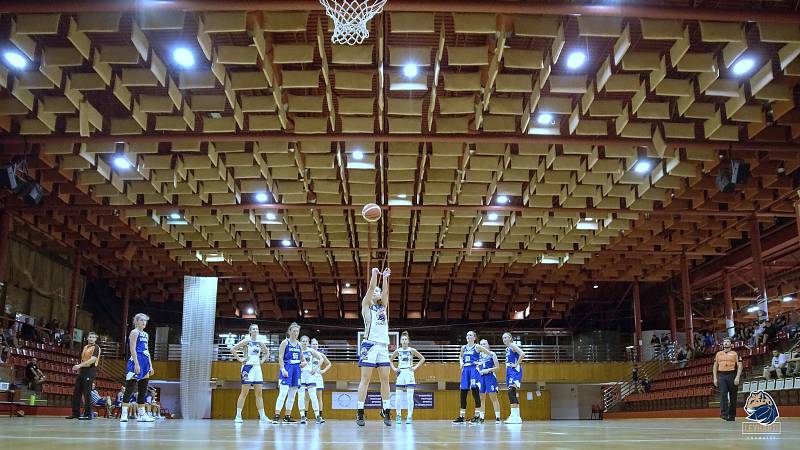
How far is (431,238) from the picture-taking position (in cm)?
2583

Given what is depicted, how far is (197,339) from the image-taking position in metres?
22.8

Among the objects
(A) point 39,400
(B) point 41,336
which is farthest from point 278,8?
(B) point 41,336

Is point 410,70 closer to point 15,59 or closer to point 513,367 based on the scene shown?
point 513,367

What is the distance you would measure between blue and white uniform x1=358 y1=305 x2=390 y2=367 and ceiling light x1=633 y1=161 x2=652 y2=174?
10054 mm

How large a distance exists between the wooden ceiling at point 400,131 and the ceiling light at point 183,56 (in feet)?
0.55

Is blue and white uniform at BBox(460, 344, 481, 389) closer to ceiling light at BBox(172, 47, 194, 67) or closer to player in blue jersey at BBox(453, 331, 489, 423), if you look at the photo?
player in blue jersey at BBox(453, 331, 489, 423)

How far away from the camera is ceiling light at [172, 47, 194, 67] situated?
12.5 m

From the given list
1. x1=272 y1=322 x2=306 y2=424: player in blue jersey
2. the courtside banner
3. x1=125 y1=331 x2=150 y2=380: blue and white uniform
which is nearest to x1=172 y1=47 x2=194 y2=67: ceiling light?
x1=125 y1=331 x2=150 y2=380: blue and white uniform

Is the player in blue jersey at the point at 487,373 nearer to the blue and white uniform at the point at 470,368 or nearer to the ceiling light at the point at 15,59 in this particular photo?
the blue and white uniform at the point at 470,368

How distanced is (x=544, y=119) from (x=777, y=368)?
8289 millimetres

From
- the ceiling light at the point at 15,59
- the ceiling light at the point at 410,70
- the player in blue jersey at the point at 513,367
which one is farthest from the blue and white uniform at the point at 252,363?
the ceiling light at the point at 15,59

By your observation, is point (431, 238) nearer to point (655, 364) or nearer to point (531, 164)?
point (531, 164)

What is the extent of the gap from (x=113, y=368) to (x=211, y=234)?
8745 mm

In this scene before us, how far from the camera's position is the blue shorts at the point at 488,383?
508 inches
